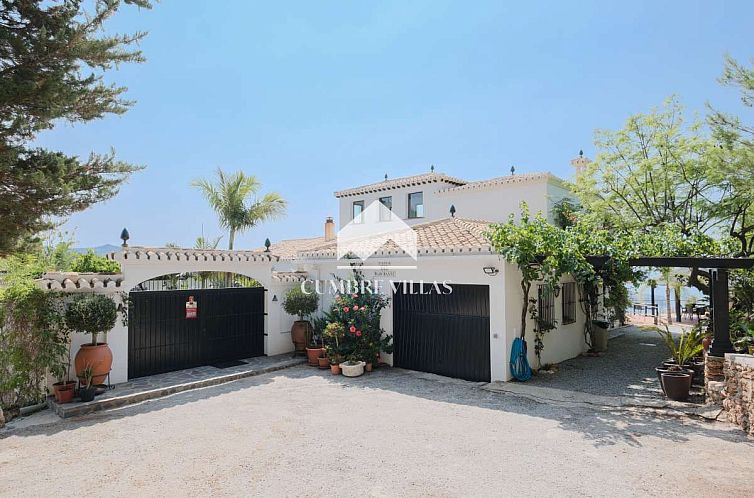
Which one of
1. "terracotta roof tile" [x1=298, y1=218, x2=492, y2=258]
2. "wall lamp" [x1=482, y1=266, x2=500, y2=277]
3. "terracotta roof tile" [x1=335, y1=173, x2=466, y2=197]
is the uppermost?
"terracotta roof tile" [x1=335, y1=173, x2=466, y2=197]

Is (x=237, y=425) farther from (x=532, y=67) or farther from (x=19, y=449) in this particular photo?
(x=532, y=67)

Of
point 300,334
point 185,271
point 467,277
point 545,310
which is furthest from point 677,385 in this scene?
point 185,271

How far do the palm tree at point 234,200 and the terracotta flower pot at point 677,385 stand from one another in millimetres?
19432

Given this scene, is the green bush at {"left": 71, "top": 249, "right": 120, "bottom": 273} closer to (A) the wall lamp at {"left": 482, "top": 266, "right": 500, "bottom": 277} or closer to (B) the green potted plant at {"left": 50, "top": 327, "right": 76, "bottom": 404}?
(B) the green potted plant at {"left": 50, "top": 327, "right": 76, "bottom": 404}

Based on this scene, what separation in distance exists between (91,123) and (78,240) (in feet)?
53.1

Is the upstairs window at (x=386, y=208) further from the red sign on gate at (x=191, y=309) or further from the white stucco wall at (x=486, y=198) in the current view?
the red sign on gate at (x=191, y=309)

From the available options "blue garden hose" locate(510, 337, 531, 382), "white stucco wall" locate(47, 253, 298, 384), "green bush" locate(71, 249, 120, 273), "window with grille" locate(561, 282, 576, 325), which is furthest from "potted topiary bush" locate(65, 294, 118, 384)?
"window with grille" locate(561, 282, 576, 325)

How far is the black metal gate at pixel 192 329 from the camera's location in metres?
11.0

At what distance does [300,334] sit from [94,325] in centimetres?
608

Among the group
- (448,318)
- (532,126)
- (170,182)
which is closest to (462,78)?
(532,126)

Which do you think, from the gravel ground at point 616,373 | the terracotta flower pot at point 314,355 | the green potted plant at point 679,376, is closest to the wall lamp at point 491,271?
the gravel ground at point 616,373

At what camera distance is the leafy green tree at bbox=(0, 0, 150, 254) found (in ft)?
20.1

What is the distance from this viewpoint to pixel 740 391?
7.48 meters

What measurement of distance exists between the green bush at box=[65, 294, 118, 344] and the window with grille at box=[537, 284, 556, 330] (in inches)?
418
